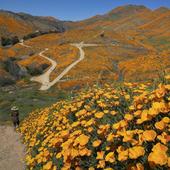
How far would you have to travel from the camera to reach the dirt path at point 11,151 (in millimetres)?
11117

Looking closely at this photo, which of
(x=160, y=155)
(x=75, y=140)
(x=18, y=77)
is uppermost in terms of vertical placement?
(x=160, y=155)

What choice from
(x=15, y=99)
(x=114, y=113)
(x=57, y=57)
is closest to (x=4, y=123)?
(x=15, y=99)

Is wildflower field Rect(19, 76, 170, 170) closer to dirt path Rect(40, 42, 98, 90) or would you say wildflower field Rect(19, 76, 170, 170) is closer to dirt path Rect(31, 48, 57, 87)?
dirt path Rect(40, 42, 98, 90)

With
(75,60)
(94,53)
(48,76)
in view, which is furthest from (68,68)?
(94,53)

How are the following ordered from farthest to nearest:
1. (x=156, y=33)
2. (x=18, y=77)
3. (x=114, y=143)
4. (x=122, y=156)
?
1. (x=156, y=33)
2. (x=18, y=77)
3. (x=114, y=143)
4. (x=122, y=156)

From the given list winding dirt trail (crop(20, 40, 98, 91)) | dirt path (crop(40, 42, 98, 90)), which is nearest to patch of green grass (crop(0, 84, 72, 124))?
winding dirt trail (crop(20, 40, 98, 91))

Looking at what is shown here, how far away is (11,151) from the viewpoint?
13.1m

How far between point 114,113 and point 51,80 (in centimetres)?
4058

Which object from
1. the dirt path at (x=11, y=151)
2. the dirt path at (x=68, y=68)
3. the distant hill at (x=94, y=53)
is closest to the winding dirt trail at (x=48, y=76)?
the dirt path at (x=68, y=68)

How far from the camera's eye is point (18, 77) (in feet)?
164

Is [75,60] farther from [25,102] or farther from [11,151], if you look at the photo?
[11,151]

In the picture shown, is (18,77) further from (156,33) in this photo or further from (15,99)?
(156,33)

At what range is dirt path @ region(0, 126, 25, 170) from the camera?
11117 millimetres

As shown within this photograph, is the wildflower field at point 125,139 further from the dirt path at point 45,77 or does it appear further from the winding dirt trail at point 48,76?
the dirt path at point 45,77
